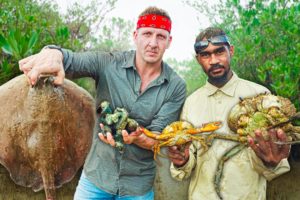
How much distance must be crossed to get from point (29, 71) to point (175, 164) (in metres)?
0.99

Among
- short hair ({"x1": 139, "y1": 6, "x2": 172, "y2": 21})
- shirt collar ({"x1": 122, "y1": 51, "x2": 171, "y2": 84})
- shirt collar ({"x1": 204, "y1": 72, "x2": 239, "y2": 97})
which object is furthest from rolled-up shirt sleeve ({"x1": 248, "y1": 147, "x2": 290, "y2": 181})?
short hair ({"x1": 139, "y1": 6, "x2": 172, "y2": 21})

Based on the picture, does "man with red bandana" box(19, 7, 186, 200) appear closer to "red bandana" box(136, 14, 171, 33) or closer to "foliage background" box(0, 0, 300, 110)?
"red bandana" box(136, 14, 171, 33)

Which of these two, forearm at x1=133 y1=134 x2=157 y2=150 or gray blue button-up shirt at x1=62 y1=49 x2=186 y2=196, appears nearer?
forearm at x1=133 y1=134 x2=157 y2=150

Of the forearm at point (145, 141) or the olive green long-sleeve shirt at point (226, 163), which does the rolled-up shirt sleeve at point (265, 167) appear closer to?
the olive green long-sleeve shirt at point (226, 163)

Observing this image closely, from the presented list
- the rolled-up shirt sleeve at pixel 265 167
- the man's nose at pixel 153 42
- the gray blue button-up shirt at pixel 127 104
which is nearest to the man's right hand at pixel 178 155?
the gray blue button-up shirt at pixel 127 104

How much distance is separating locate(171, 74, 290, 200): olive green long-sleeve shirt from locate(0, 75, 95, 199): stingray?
1.01 meters

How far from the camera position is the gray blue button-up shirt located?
2.73 metres

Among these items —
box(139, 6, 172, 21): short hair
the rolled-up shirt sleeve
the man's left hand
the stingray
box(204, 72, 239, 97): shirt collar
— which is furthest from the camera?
the stingray

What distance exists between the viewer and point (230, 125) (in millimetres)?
2305

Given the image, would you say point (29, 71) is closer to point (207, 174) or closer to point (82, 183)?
point (82, 183)

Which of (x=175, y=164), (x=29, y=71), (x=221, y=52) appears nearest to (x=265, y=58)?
(x=221, y=52)

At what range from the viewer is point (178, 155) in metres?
2.42

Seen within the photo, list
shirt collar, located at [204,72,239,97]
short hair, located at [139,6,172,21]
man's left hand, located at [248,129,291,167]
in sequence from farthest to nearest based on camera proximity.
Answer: short hair, located at [139,6,172,21] → shirt collar, located at [204,72,239,97] → man's left hand, located at [248,129,291,167]

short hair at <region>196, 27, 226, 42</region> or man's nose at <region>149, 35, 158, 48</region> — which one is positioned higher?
short hair at <region>196, 27, 226, 42</region>
